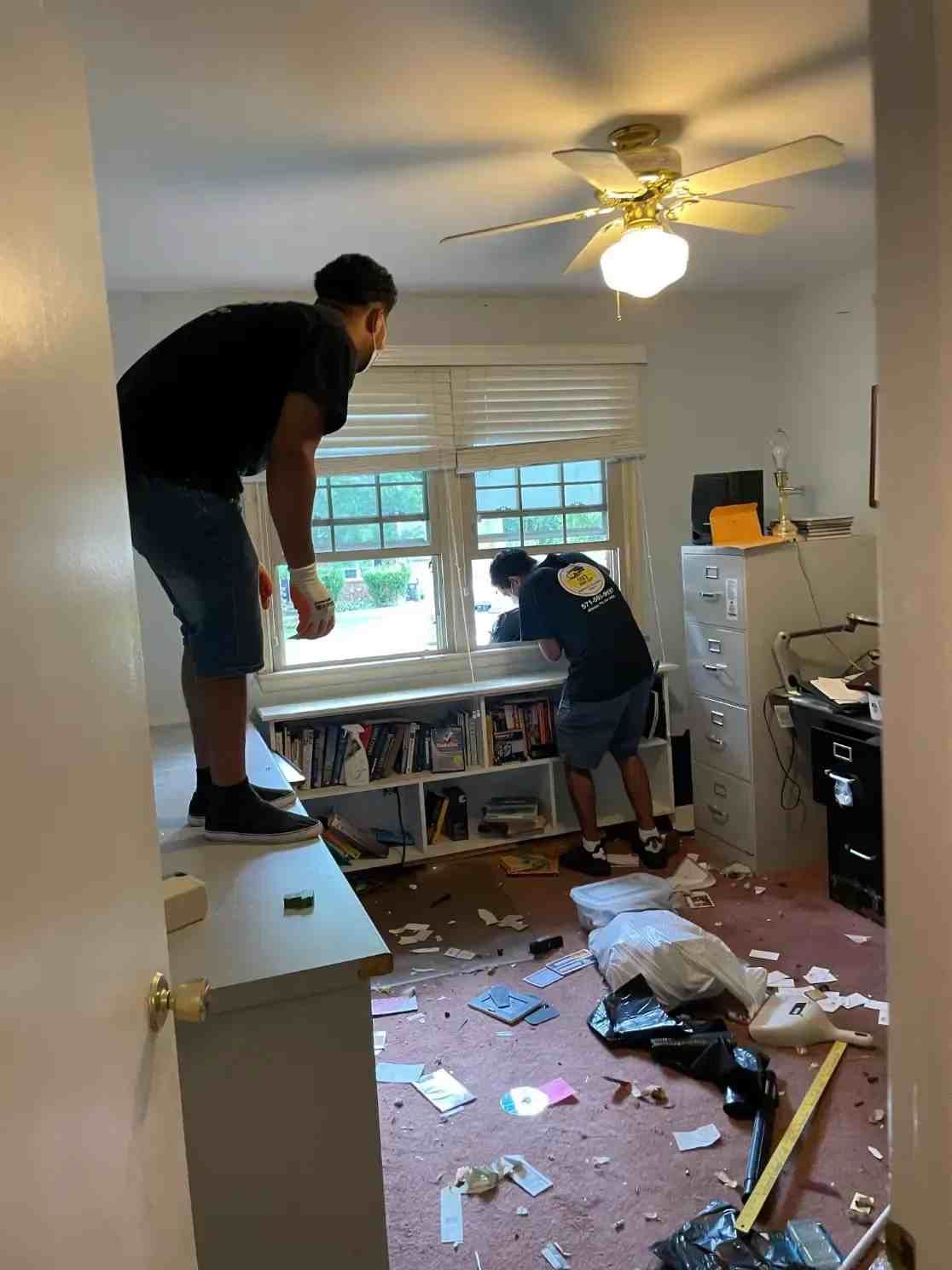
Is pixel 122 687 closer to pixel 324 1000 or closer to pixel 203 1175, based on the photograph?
pixel 324 1000

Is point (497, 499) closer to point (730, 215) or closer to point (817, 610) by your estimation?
point (817, 610)

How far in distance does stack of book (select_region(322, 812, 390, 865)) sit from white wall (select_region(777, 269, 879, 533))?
8.29 feet

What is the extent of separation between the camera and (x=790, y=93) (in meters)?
2.31

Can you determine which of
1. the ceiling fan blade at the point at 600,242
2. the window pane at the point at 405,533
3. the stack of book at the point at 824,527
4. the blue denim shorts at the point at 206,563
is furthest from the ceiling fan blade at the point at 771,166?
the window pane at the point at 405,533

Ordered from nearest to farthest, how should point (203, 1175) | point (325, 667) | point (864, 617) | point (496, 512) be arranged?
point (203, 1175) < point (864, 617) < point (325, 667) < point (496, 512)

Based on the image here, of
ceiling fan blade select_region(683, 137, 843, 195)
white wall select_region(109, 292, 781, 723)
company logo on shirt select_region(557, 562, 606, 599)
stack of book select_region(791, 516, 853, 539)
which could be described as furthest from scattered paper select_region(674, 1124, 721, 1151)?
white wall select_region(109, 292, 781, 723)

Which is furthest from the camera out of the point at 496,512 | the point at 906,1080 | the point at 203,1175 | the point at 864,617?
the point at 496,512

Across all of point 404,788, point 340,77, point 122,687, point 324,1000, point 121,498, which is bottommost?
point 404,788

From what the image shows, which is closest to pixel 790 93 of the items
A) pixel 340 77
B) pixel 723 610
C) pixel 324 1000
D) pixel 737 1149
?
pixel 340 77

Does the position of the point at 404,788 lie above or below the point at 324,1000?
below

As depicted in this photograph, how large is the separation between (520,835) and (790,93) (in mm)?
2945

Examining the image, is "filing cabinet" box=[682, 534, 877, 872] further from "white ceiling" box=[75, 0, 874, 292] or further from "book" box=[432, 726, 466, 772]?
"white ceiling" box=[75, 0, 874, 292]

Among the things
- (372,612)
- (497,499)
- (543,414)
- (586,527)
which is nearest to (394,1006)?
(372,612)

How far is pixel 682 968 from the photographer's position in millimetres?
2756
